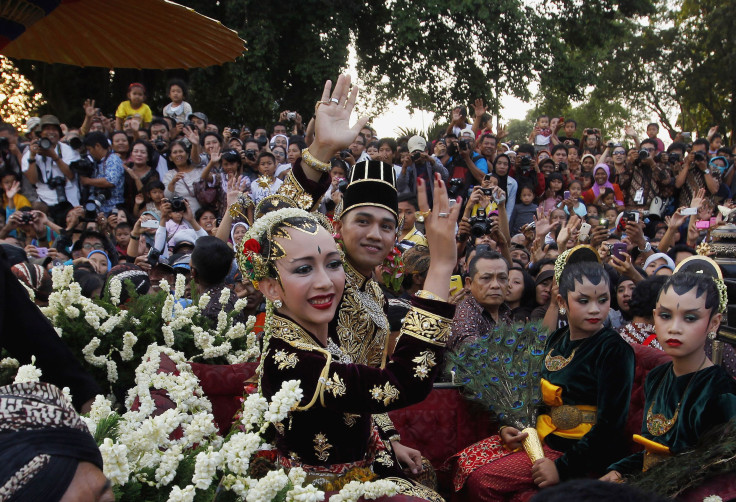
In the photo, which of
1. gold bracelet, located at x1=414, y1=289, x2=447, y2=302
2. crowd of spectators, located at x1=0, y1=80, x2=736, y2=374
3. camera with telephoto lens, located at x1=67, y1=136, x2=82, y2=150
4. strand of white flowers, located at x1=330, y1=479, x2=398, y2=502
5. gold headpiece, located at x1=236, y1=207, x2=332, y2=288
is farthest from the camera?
camera with telephoto lens, located at x1=67, y1=136, x2=82, y2=150

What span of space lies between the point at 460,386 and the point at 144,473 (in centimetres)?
245

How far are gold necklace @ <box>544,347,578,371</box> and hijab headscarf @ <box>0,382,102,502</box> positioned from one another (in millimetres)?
2853

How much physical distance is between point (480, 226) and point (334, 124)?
364 centimetres

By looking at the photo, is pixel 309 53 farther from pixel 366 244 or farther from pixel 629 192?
pixel 366 244

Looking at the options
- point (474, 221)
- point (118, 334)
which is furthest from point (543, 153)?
point (118, 334)

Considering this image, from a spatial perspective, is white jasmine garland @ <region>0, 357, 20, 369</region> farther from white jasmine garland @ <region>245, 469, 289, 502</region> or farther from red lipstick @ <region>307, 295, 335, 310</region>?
white jasmine garland @ <region>245, 469, 289, 502</region>

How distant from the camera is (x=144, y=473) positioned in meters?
1.91

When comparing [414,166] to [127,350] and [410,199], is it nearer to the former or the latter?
[410,199]

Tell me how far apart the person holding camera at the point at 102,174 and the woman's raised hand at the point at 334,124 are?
602cm

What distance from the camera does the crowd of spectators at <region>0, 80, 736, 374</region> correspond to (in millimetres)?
5641

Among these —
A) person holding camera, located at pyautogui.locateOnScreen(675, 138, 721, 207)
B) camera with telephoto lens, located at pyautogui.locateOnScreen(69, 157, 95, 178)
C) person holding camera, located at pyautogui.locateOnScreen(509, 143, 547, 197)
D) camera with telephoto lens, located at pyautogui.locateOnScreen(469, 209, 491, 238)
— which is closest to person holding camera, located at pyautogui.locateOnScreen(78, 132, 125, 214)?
camera with telephoto lens, located at pyautogui.locateOnScreen(69, 157, 95, 178)

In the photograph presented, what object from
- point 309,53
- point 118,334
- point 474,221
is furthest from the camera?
point 309,53

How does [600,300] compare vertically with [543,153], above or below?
below

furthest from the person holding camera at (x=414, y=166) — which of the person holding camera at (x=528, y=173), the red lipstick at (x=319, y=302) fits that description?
the red lipstick at (x=319, y=302)
